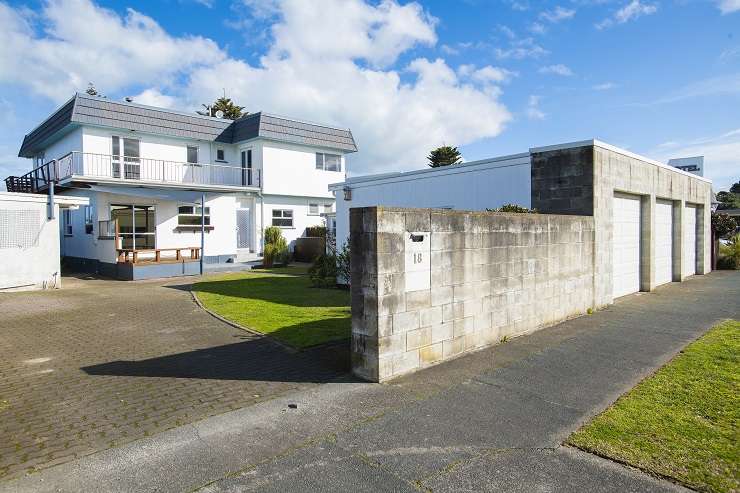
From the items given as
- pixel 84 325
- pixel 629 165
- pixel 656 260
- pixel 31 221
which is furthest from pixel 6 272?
pixel 656 260

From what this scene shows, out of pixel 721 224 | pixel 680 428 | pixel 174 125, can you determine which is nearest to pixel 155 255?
pixel 174 125

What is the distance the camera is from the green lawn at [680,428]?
393 centimetres

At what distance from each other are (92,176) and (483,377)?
1861 cm

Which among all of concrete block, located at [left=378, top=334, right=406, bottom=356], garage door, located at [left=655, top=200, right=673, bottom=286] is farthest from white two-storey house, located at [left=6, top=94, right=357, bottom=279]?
garage door, located at [left=655, top=200, right=673, bottom=286]

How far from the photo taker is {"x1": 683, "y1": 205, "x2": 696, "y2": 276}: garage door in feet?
62.3

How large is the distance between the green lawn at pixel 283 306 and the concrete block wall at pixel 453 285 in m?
2.17

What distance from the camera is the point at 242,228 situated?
25.9 metres

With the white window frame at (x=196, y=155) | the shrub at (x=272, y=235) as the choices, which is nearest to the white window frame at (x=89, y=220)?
the white window frame at (x=196, y=155)

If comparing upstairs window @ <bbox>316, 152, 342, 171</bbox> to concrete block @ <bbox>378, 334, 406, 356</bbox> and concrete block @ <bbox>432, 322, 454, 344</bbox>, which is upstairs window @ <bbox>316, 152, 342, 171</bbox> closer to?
concrete block @ <bbox>432, 322, 454, 344</bbox>

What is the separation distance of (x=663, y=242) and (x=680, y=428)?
14394mm

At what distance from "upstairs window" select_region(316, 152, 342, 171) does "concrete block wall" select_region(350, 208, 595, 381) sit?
19.9 metres

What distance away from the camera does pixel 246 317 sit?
1053 centimetres

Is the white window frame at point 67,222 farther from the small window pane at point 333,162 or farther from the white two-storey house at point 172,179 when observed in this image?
the small window pane at point 333,162

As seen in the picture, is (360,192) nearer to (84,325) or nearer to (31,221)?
(84,325)
